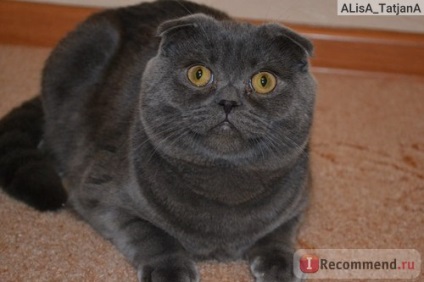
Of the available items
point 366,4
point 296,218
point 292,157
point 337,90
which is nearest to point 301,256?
point 296,218

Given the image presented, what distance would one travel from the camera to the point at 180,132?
49.1 inches

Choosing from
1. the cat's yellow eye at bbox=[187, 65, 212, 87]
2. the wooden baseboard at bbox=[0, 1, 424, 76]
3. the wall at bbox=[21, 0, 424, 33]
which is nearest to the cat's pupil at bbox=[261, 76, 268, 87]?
the cat's yellow eye at bbox=[187, 65, 212, 87]

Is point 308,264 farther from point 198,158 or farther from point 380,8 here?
point 380,8

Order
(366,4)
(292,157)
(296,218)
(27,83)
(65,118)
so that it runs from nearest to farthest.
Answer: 1. (292,157)
2. (296,218)
3. (65,118)
4. (366,4)
5. (27,83)

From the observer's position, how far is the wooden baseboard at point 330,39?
7.85 feet

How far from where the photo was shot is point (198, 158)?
126 cm

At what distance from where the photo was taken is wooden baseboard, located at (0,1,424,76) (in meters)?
2.39

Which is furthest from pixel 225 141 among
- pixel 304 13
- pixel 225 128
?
pixel 304 13

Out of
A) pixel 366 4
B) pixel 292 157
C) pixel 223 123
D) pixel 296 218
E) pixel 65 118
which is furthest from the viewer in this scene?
pixel 366 4

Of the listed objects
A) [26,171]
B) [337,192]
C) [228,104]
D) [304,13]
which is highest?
[228,104]

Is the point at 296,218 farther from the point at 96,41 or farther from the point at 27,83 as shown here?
the point at 27,83

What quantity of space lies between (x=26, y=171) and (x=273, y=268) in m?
0.63

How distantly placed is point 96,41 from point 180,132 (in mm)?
612

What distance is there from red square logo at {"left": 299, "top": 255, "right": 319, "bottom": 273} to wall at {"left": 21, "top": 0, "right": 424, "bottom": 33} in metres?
1.09
